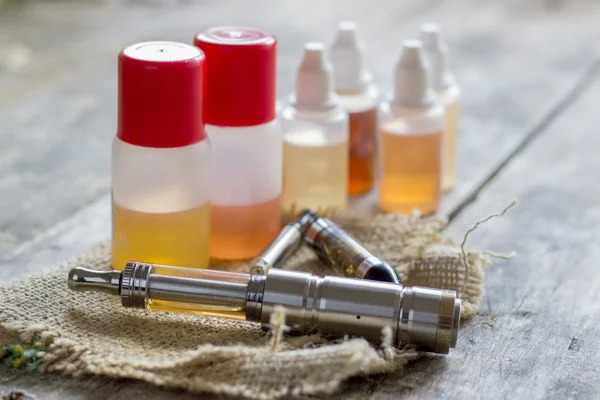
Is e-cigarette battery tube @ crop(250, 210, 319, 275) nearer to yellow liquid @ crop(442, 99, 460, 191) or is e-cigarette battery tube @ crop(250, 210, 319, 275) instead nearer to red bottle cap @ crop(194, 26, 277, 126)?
red bottle cap @ crop(194, 26, 277, 126)

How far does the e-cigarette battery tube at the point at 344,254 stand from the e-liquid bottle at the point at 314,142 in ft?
0.21

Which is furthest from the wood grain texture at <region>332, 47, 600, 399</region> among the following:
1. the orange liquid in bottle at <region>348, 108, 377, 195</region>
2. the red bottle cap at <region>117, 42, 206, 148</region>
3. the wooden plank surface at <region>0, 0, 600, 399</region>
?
the red bottle cap at <region>117, 42, 206, 148</region>

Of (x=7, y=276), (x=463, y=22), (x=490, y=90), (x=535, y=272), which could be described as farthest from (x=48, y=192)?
(x=463, y=22)

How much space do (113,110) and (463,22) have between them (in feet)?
2.41

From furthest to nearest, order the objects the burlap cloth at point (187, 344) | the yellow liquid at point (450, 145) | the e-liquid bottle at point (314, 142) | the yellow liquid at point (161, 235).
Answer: the yellow liquid at point (450, 145) < the e-liquid bottle at point (314, 142) < the yellow liquid at point (161, 235) < the burlap cloth at point (187, 344)

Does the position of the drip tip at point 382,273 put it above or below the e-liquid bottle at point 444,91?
below

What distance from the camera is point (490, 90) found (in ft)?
4.06

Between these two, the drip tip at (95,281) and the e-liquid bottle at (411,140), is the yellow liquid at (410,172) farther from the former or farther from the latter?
the drip tip at (95,281)

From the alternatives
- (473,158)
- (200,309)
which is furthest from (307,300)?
(473,158)

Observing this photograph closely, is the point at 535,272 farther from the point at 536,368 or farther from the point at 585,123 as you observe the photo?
the point at 585,123

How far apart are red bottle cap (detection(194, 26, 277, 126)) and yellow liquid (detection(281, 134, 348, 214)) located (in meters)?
0.10

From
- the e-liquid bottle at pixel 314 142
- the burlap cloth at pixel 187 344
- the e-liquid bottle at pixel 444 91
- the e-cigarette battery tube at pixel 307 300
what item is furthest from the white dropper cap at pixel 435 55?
the e-cigarette battery tube at pixel 307 300

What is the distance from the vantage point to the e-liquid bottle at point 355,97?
0.85m

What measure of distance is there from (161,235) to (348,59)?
291 millimetres
